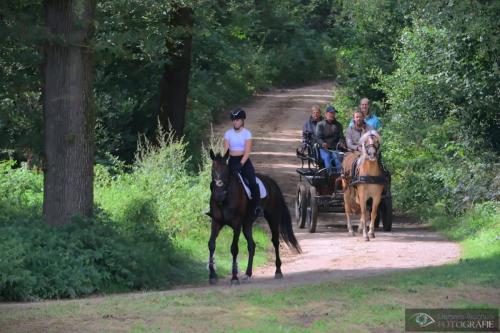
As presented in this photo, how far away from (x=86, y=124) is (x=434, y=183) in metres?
10.7

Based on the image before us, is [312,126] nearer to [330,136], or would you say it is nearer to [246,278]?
[330,136]

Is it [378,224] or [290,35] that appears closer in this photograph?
[378,224]

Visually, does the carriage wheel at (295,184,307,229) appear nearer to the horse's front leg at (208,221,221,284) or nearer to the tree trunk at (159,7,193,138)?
the tree trunk at (159,7,193,138)

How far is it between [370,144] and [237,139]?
5350 mm

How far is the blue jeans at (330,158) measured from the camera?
2338 centimetres

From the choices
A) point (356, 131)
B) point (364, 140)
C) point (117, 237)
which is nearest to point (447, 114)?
point (356, 131)

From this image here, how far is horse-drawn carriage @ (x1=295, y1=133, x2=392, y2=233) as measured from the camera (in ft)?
74.8

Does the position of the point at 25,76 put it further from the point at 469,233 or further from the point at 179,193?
the point at 469,233

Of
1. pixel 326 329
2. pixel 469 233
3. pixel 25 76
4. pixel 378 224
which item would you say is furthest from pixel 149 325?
pixel 378 224

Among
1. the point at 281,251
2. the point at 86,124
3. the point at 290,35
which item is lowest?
the point at 281,251

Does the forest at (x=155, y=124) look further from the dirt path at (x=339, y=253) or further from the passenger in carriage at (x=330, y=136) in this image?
the passenger in carriage at (x=330, y=136)

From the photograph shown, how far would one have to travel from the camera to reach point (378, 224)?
2405cm

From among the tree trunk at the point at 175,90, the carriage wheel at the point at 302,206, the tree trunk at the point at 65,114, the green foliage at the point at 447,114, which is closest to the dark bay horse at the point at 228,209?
the tree trunk at the point at 65,114

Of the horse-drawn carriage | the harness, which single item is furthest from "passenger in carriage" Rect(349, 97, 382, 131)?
the harness
